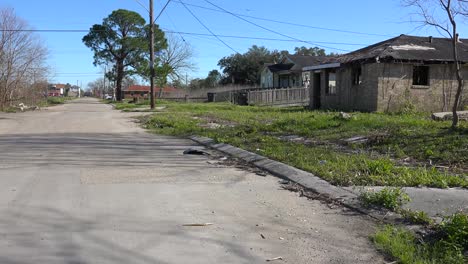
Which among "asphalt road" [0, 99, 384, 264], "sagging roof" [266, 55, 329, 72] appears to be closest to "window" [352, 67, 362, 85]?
"asphalt road" [0, 99, 384, 264]

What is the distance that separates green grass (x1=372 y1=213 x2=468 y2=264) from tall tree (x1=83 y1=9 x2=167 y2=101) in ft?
226

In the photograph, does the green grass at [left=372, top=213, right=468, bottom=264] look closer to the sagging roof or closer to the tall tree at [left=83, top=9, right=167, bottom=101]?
the sagging roof

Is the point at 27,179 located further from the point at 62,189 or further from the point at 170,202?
the point at 170,202

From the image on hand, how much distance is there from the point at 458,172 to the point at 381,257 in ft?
15.4

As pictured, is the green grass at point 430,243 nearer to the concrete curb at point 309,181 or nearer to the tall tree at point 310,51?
the concrete curb at point 309,181

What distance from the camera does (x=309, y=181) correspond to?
309 inches

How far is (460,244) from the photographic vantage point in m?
4.59

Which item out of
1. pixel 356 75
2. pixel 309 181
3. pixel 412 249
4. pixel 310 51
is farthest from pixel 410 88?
pixel 310 51

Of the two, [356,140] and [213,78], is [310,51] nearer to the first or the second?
[213,78]

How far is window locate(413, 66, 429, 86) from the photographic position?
24312 millimetres

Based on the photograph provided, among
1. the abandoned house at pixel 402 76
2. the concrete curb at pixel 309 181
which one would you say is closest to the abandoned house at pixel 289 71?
the abandoned house at pixel 402 76

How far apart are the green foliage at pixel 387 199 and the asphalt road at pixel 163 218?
0.43m

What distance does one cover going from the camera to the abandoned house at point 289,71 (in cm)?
5603

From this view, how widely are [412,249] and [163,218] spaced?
9.56 ft
